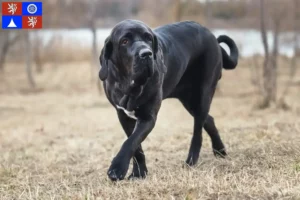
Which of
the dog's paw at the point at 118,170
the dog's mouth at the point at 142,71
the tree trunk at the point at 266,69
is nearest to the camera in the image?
the dog's mouth at the point at 142,71

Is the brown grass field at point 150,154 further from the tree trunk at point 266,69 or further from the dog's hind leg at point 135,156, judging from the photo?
the tree trunk at point 266,69

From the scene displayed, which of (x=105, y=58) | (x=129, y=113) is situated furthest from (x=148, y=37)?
(x=129, y=113)

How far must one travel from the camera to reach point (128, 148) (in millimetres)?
4523

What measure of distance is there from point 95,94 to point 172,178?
14.8 metres

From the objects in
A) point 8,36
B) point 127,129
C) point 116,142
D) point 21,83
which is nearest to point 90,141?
point 116,142

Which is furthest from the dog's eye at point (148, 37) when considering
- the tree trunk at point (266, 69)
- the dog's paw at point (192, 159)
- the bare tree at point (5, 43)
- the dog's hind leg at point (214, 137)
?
the bare tree at point (5, 43)

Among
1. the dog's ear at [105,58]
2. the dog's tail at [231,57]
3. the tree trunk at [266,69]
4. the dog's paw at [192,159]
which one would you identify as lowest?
the tree trunk at [266,69]

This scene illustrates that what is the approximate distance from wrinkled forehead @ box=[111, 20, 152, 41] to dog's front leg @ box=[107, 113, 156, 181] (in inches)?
29.5

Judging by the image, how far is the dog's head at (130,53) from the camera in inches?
168

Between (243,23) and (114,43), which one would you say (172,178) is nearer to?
(114,43)

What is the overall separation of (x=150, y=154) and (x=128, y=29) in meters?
2.92

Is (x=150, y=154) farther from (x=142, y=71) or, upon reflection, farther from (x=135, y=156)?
(x=142, y=71)

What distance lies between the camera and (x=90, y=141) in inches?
357

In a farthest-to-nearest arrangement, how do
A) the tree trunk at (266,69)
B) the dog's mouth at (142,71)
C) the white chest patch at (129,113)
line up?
the tree trunk at (266,69), the white chest patch at (129,113), the dog's mouth at (142,71)
